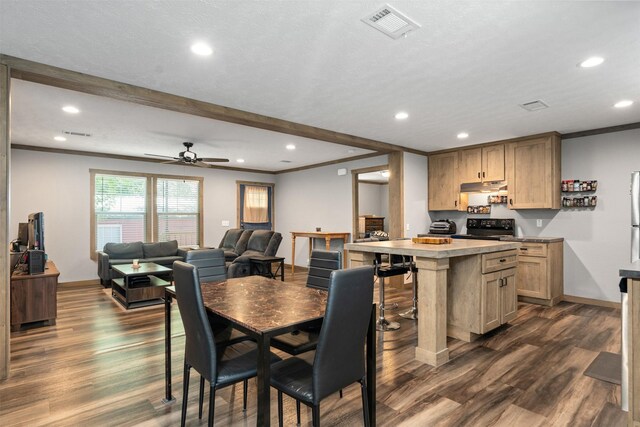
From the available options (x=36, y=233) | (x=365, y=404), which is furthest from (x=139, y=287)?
(x=365, y=404)

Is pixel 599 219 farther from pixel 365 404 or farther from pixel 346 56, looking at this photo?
pixel 365 404

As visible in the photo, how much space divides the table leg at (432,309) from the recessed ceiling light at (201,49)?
7.70ft

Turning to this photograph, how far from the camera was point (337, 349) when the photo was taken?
5.41ft

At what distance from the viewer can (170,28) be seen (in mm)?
2256

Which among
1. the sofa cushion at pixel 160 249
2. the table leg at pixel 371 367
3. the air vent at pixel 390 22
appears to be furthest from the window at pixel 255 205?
the table leg at pixel 371 367

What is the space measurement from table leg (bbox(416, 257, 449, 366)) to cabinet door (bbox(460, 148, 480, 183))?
3380 millimetres

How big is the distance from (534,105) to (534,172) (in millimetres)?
1641

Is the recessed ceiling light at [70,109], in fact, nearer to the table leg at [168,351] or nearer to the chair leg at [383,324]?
the table leg at [168,351]

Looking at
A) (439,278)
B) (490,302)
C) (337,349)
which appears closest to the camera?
(337,349)

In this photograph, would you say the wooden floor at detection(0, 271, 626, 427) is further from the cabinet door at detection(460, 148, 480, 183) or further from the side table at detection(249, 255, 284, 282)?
the cabinet door at detection(460, 148, 480, 183)

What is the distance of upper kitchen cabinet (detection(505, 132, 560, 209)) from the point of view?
4.93m

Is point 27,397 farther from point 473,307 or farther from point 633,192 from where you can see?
point 633,192

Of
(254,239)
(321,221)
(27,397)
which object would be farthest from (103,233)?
(27,397)

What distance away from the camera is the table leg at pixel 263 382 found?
1.49m
